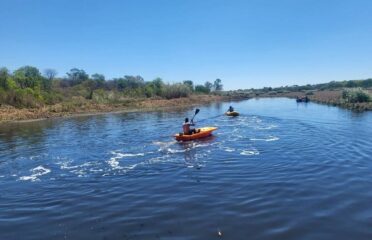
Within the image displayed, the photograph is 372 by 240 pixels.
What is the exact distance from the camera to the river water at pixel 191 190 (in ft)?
32.6

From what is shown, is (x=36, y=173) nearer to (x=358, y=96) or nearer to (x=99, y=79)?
(x=358, y=96)

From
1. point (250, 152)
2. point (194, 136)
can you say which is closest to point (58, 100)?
point (194, 136)

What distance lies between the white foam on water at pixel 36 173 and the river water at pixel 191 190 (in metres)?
0.06

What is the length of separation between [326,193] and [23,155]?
18.4m

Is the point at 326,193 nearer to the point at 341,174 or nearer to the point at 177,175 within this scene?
the point at 341,174

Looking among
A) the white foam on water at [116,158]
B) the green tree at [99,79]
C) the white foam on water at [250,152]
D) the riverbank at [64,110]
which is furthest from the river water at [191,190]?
the green tree at [99,79]

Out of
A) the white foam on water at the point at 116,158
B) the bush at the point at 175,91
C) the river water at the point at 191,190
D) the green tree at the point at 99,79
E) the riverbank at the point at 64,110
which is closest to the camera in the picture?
the river water at the point at 191,190

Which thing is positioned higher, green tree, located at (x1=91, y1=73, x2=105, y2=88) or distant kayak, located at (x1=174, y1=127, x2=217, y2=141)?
green tree, located at (x1=91, y1=73, x2=105, y2=88)

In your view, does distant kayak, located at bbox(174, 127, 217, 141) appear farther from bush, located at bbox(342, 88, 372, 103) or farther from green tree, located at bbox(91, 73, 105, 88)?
green tree, located at bbox(91, 73, 105, 88)

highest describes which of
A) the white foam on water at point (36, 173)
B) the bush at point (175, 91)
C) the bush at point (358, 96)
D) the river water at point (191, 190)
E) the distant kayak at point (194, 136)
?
the bush at point (175, 91)

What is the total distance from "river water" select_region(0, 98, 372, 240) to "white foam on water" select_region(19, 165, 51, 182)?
6cm

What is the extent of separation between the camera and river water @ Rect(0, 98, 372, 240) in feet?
32.6

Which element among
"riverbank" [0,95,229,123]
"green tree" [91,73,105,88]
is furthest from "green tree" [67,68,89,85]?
"riverbank" [0,95,229,123]

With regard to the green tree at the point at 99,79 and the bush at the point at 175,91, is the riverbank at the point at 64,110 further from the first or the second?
the green tree at the point at 99,79
